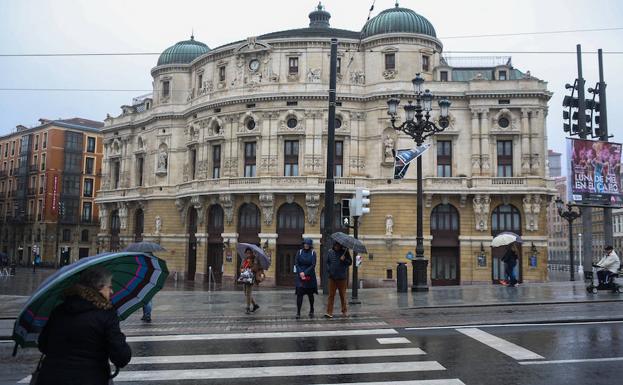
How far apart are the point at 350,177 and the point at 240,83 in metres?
11.2

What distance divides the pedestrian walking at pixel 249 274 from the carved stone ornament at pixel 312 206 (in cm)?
2115

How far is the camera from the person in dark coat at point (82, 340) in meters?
4.46

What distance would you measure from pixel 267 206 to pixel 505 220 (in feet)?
53.6

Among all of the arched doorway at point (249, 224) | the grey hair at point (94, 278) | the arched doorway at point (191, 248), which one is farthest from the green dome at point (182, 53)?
the grey hair at point (94, 278)

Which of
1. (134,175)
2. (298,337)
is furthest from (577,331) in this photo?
(134,175)

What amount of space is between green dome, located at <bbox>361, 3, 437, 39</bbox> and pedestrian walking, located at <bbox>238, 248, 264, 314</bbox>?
88.7 ft

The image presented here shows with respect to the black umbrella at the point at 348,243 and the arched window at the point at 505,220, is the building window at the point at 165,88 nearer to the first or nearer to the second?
the arched window at the point at 505,220

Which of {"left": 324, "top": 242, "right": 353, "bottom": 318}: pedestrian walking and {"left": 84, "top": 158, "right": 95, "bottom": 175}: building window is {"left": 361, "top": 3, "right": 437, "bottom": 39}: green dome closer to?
{"left": 324, "top": 242, "right": 353, "bottom": 318}: pedestrian walking

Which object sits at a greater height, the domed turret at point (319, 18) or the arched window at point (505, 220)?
the domed turret at point (319, 18)

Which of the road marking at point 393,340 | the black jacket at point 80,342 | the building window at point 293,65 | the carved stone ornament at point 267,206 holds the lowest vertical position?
the road marking at point 393,340

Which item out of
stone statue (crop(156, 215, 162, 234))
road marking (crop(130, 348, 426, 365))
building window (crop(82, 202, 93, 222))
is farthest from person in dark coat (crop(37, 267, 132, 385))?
building window (crop(82, 202, 93, 222))

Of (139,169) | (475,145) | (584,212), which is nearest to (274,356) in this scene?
(584,212)

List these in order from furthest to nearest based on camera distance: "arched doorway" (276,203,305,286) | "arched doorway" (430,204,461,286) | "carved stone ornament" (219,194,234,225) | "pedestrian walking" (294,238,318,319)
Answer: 1. "carved stone ornament" (219,194,234,225)
2. "arched doorway" (276,203,305,286)
3. "arched doorway" (430,204,461,286)
4. "pedestrian walking" (294,238,318,319)

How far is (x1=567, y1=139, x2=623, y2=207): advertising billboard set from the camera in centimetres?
2042
